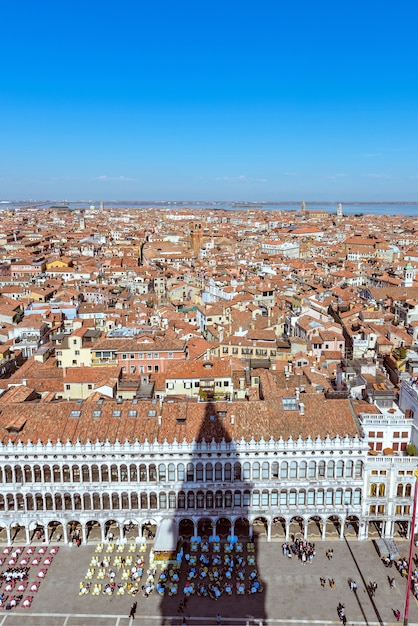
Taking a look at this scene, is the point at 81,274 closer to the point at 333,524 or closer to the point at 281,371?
the point at 281,371

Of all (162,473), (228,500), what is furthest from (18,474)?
(228,500)

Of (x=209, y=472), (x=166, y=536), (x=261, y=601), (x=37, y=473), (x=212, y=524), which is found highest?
(x=37, y=473)

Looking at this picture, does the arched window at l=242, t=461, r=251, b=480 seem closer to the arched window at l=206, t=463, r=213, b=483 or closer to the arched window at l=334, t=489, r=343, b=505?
the arched window at l=206, t=463, r=213, b=483

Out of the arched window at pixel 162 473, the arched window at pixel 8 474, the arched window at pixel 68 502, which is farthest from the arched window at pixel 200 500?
the arched window at pixel 8 474

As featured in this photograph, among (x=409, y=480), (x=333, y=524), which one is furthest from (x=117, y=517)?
(x=409, y=480)

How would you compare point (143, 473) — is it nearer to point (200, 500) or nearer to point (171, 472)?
point (171, 472)

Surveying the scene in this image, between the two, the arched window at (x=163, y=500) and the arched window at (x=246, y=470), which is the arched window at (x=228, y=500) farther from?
the arched window at (x=163, y=500)
